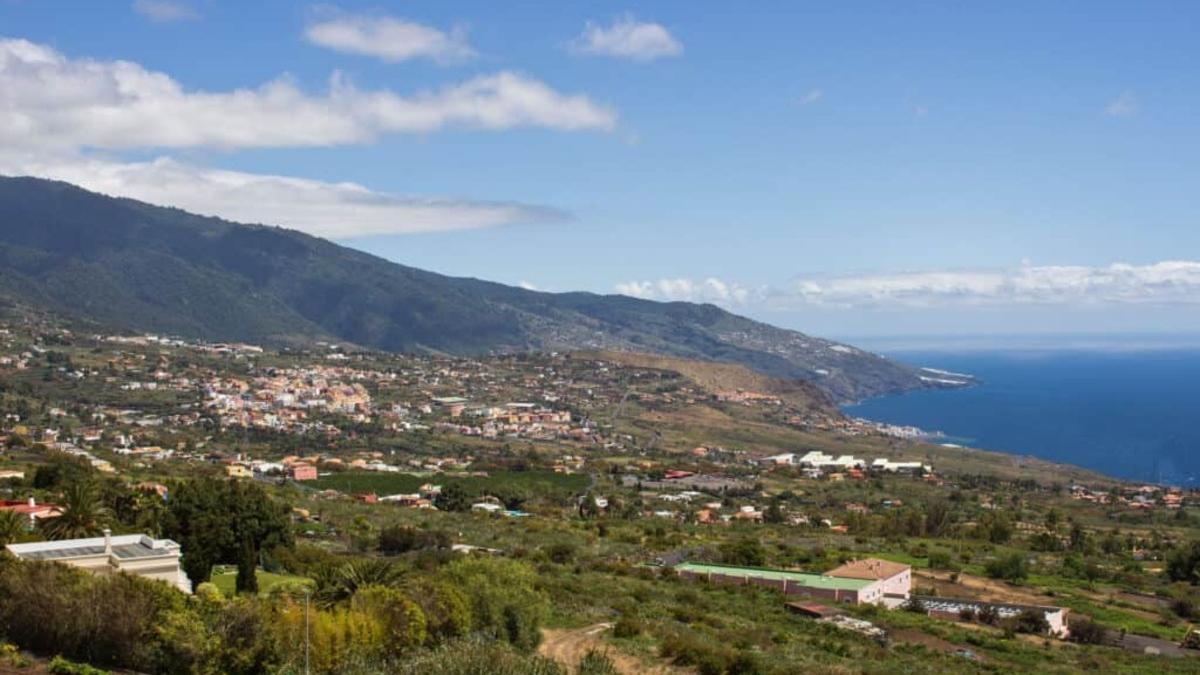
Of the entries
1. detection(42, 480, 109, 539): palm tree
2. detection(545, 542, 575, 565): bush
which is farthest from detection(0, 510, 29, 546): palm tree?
detection(545, 542, 575, 565): bush

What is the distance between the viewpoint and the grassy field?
6375 centimetres

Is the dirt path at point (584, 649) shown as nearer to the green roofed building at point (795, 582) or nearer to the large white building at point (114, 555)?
the large white building at point (114, 555)

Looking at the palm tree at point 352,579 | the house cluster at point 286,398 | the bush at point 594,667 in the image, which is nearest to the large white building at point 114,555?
the palm tree at point 352,579

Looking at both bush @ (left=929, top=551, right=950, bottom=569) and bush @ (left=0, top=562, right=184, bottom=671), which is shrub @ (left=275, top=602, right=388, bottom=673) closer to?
bush @ (left=0, top=562, right=184, bottom=671)

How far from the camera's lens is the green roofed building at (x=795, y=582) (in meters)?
33.3


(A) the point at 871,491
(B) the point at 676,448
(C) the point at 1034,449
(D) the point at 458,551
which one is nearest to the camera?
(D) the point at 458,551

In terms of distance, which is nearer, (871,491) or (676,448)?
(871,491)

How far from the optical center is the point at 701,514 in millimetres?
59969

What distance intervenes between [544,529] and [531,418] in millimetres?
71083

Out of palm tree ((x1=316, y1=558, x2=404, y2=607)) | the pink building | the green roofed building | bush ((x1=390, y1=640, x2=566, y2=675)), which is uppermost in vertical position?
bush ((x1=390, y1=640, x2=566, y2=675))

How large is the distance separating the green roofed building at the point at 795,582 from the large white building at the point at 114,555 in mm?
16601

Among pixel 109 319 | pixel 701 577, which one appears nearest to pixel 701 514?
pixel 701 577

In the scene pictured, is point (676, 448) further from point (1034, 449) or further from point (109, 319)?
point (109, 319)

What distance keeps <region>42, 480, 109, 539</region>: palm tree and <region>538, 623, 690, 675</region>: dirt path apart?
12.8 meters
